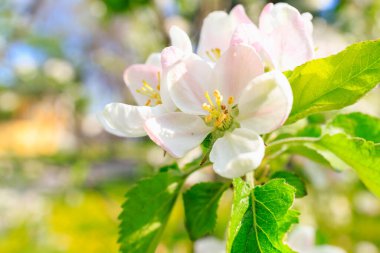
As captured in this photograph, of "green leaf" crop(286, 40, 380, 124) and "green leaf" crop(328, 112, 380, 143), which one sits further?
"green leaf" crop(328, 112, 380, 143)

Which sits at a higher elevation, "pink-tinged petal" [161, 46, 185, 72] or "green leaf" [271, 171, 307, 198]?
"pink-tinged petal" [161, 46, 185, 72]

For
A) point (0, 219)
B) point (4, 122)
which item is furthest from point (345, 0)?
point (4, 122)

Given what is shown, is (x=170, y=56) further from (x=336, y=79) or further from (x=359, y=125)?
(x=359, y=125)

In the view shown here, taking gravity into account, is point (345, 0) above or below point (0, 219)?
below

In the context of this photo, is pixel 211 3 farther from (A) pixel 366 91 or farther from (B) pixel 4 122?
(B) pixel 4 122

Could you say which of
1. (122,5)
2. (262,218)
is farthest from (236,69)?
(122,5)

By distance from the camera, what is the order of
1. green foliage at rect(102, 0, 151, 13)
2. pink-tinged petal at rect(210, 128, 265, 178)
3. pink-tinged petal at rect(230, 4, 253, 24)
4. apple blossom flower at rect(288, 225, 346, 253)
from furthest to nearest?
1. green foliage at rect(102, 0, 151, 13)
2. apple blossom flower at rect(288, 225, 346, 253)
3. pink-tinged petal at rect(230, 4, 253, 24)
4. pink-tinged petal at rect(210, 128, 265, 178)

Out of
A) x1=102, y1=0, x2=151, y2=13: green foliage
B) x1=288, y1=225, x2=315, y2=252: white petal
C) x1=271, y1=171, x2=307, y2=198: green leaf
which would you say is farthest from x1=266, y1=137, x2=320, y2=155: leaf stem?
x1=102, y1=0, x2=151, y2=13: green foliage

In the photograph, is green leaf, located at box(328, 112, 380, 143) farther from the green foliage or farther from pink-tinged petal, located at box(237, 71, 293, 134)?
the green foliage
